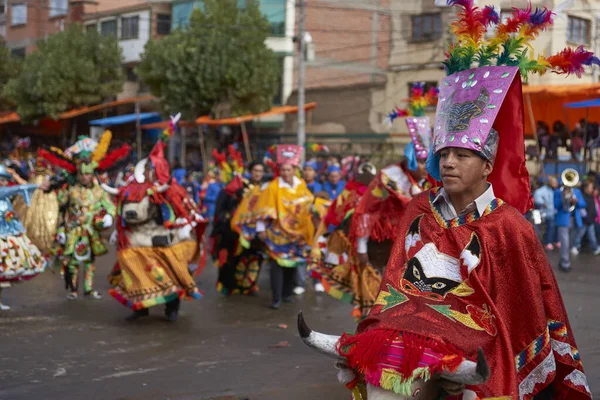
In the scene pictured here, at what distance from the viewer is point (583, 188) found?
62.2ft

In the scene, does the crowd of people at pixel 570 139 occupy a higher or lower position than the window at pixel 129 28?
lower

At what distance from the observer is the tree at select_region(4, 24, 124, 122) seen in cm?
3747

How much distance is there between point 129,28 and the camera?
42.6m

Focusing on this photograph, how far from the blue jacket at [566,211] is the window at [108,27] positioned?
29811 mm

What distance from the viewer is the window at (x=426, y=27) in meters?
33.2

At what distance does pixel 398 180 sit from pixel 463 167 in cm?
373

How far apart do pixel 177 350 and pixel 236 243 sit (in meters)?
4.44

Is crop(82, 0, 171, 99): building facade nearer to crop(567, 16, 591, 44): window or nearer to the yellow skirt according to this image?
crop(567, 16, 591, 44): window

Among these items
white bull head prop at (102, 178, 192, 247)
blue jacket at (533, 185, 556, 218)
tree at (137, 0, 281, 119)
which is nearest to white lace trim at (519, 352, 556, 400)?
white bull head prop at (102, 178, 192, 247)

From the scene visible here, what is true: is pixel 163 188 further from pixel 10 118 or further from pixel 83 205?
pixel 10 118

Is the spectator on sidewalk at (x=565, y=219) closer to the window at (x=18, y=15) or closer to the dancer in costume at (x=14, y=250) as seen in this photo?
the dancer in costume at (x=14, y=250)

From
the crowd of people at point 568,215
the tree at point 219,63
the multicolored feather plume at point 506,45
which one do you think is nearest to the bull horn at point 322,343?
the multicolored feather plume at point 506,45

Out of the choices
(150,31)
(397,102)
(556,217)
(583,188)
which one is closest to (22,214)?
(556,217)

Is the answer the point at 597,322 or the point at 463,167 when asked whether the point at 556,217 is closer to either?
the point at 597,322
